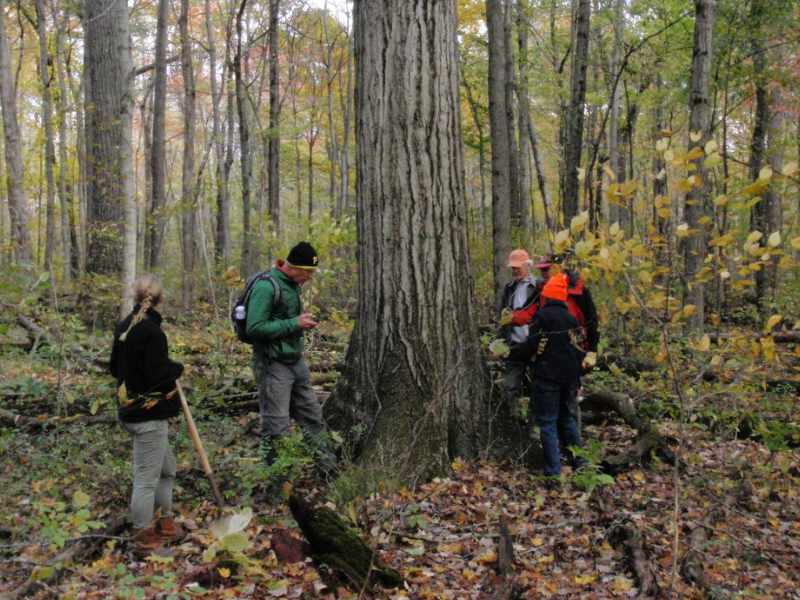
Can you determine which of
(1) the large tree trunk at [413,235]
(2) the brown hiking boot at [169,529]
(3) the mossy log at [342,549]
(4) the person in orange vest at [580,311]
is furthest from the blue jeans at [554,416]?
(2) the brown hiking boot at [169,529]

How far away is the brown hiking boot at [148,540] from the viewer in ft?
13.6

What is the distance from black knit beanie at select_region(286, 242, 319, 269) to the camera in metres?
5.15

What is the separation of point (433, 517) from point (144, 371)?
2318 millimetres

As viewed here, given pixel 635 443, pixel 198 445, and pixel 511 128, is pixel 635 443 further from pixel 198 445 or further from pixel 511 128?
pixel 511 128

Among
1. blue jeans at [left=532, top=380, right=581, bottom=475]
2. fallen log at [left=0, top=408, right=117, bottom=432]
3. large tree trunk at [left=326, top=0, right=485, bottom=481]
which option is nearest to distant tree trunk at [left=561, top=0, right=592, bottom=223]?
blue jeans at [left=532, top=380, right=581, bottom=475]

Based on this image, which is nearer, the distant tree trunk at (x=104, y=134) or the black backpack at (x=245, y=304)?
the black backpack at (x=245, y=304)

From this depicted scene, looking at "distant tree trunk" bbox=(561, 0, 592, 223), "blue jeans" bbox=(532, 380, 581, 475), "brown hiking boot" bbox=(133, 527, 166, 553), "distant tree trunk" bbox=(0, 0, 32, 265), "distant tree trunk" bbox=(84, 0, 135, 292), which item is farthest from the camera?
"distant tree trunk" bbox=(84, 0, 135, 292)

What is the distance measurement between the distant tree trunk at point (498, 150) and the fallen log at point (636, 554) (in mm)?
5762

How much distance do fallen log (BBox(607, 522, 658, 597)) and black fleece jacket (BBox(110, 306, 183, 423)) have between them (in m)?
3.23

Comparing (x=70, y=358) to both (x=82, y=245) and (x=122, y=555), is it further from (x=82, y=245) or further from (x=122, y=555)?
(x=82, y=245)

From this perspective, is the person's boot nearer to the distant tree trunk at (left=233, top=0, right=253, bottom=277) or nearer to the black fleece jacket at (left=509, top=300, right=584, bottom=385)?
the black fleece jacket at (left=509, top=300, right=584, bottom=385)

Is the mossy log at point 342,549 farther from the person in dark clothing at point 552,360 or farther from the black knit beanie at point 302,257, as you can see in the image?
the person in dark clothing at point 552,360

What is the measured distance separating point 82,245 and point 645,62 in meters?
14.3

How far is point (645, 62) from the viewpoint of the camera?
15820 mm
